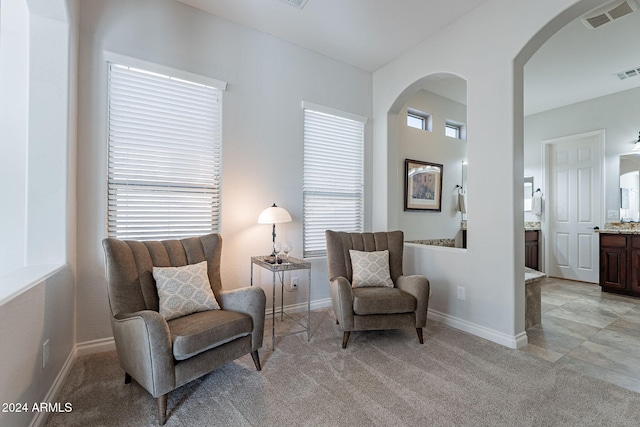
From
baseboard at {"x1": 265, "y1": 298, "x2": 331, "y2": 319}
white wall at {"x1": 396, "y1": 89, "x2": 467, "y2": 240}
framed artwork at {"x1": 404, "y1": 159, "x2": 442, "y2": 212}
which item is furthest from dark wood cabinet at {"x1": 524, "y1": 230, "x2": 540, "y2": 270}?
baseboard at {"x1": 265, "y1": 298, "x2": 331, "y2": 319}

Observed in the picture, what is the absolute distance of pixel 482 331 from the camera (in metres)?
2.71

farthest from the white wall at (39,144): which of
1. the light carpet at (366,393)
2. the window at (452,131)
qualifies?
the window at (452,131)

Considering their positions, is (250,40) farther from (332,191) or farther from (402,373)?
(402,373)

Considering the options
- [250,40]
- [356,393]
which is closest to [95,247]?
[356,393]

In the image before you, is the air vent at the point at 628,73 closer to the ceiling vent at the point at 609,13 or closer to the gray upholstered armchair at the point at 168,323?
the ceiling vent at the point at 609,13

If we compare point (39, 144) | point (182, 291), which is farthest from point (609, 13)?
point (39, 144)

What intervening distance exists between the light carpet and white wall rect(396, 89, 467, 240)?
2.30 meters

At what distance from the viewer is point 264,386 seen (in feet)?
6.32

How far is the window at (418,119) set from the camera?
457cm

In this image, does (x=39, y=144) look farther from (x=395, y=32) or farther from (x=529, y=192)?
(x=529, y=192)

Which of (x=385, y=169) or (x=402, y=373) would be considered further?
(x=385, y=169)

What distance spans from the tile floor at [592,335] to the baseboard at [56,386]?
3.31 m

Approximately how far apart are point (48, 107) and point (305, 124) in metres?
2.26

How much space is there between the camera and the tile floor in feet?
7.13
